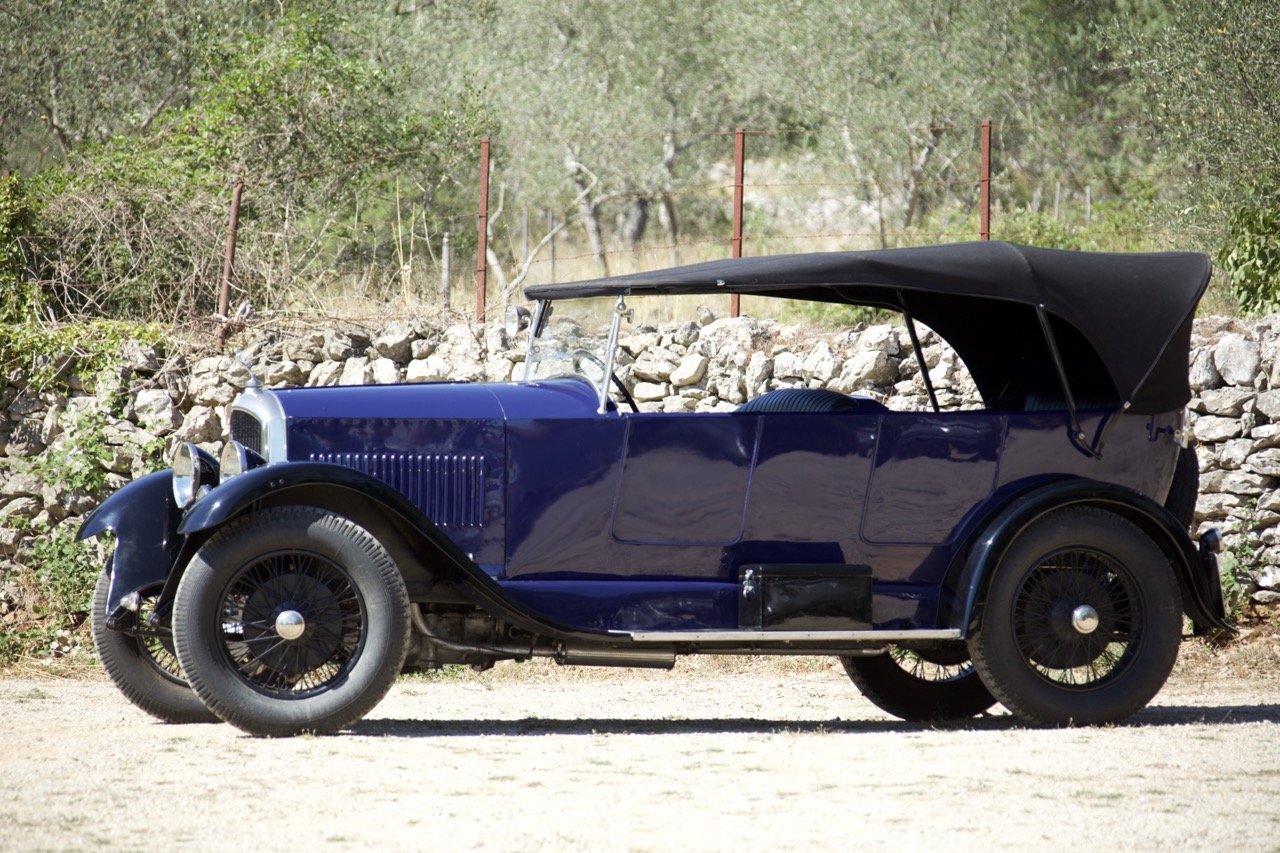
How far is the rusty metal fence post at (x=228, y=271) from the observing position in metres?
10.4

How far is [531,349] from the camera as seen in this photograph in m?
6.61

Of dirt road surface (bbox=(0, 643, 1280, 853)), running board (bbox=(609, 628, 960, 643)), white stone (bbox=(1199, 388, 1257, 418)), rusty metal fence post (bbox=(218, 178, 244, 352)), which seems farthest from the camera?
rusty metal fence post (bbox=(218, 178, 244, 352))

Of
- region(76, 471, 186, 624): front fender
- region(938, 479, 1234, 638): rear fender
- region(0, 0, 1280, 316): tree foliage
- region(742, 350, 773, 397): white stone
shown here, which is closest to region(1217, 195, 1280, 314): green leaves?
region(0, 0, 1280, 316): tree foliage

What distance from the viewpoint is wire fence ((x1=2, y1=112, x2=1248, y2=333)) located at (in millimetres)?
10953

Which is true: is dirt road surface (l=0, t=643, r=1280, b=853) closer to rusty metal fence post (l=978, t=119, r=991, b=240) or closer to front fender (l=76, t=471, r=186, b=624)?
front fender (l=76, t=471, r=186, b=624)

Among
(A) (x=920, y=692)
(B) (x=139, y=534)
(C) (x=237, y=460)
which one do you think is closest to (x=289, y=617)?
(C) (x=237, y=460)

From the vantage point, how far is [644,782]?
4547mm

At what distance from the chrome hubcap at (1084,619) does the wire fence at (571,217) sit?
179 inches

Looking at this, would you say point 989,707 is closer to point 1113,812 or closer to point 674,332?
point 1113,812

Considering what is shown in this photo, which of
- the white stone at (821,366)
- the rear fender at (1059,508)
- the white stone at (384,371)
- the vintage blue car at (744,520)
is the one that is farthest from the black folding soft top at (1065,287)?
the white stone at (384,371)

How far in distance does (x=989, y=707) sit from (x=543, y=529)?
2.60 meters

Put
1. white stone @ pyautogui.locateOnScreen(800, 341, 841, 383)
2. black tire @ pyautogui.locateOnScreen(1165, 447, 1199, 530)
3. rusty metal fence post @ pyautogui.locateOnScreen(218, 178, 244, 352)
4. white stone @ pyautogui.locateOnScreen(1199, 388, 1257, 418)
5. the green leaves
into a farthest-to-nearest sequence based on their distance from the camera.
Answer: rusty metal fence post @ pyautogui.locateOnScreen(218, 178, 244, 352) → the green leaves → white stone @ pyautogui.locateOnScreen(800, 341, 841, 383) → white stone @ pyautogui.locateOnScreen(1199, 388, 1257, 418) → black tire @ pyautogui.locateOnScreen(1165, 447, 1199, 530)

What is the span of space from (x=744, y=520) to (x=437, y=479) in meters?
1.30

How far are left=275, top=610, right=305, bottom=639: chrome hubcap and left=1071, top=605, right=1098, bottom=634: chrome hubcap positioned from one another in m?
3.17
